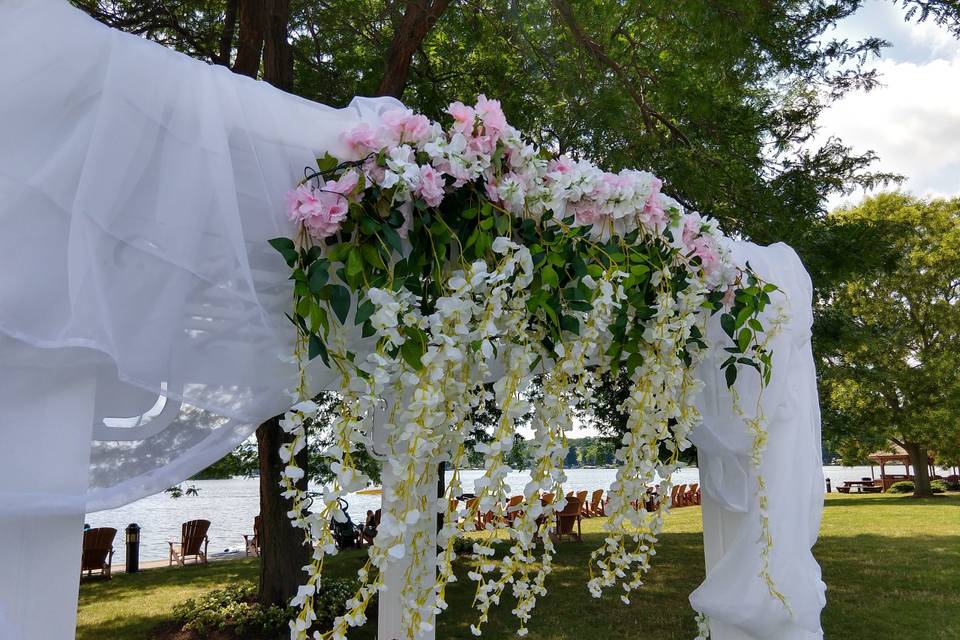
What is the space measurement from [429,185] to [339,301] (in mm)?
396

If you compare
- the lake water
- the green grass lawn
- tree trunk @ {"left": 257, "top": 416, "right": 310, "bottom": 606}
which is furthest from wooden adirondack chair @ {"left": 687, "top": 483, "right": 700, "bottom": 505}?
tree trunk @ {"left": 257, "top": 416, "right": 310, "bottom": 606}

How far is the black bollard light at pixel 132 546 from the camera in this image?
1047 centimetres

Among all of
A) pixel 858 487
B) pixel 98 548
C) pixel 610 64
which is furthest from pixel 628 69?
pixel 858 487

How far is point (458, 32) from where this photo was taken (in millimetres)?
6223

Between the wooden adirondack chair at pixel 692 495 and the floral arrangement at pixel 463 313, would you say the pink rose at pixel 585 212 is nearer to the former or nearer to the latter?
the floral arrangement at pixel 463 313

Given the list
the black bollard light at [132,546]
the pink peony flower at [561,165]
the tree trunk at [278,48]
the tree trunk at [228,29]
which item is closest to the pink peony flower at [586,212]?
the pink peony flower at [561,165]

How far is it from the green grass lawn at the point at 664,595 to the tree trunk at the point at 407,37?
16.1 ft

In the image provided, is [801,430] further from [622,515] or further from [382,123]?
[382,123]

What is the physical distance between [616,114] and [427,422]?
399cm

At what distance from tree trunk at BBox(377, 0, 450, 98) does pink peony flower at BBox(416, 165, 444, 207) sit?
3.22 metres

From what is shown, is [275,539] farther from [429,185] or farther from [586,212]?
[429,185]

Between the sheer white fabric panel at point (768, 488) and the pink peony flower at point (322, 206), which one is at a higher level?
the pink peony flower at point (322, 206)

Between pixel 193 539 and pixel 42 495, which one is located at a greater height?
pixel 42 495

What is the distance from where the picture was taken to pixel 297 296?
1.80m
